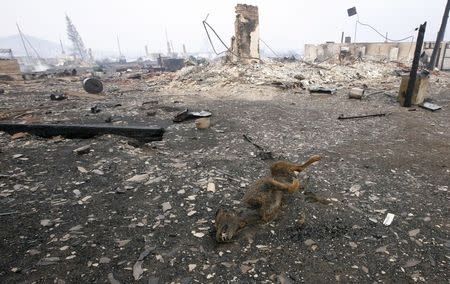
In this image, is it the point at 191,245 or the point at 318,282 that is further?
the point at 191,245

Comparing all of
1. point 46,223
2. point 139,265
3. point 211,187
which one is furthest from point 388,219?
point 46,223

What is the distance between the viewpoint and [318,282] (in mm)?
1971

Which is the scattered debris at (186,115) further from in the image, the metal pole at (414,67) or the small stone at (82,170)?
the metal pole at (414,67)

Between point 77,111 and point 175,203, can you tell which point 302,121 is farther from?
→ point 77,111

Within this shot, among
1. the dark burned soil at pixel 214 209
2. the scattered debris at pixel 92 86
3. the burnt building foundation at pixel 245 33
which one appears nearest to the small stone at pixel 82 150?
the dark burned soil at pixel 214 209

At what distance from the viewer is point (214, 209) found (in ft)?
9.24

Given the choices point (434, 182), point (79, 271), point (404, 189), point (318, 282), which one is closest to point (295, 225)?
point (318, 282)

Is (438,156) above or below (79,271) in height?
below

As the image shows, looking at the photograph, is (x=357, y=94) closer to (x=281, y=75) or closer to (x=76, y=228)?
(x=281, y=75)

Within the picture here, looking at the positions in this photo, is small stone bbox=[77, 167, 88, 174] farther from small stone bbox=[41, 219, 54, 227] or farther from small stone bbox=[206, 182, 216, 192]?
small stone bbox=[206, 182, 216, 192]

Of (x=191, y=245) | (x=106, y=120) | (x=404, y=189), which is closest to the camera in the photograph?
(x=191, y=245)

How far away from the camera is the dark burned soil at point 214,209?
2084 mm

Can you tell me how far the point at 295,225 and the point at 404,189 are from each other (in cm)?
169

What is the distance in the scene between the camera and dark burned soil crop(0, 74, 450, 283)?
6.84ft
